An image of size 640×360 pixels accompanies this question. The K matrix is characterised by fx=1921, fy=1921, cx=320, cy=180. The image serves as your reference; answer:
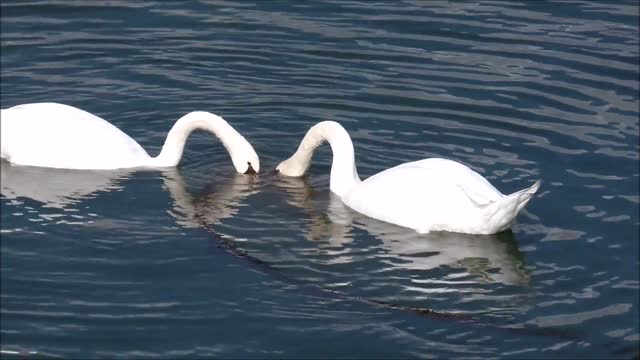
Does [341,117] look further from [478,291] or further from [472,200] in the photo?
[478,291]

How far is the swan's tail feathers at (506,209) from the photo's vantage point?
14.5m

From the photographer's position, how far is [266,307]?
13562mm

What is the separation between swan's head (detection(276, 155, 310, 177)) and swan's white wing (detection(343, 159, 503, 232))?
115 cm

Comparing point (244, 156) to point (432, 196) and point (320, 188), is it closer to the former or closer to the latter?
point (320, 188)

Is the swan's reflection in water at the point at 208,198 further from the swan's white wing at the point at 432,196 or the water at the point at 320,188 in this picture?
the swan's white wing at the point at 432,196

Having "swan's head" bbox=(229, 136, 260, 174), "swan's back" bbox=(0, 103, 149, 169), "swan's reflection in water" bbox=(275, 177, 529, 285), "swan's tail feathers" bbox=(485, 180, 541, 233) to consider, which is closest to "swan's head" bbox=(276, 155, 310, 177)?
"swan's head" bbox=(229, 136, 260, 174)

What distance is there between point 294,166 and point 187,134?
100 cm

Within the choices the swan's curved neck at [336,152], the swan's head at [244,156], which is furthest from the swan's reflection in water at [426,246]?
the swan's head at [244,156]

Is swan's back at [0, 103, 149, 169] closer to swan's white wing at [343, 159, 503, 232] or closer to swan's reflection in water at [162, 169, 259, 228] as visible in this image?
swan's reflection in water at [162, 169, 259, 228]

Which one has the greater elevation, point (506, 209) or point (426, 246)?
point (506, 209)

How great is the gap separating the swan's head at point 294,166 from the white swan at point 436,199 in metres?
0.80

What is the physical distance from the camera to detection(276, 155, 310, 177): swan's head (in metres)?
16.6

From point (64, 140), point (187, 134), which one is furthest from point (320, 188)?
point (64, 140)

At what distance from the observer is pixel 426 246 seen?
15047 mm
